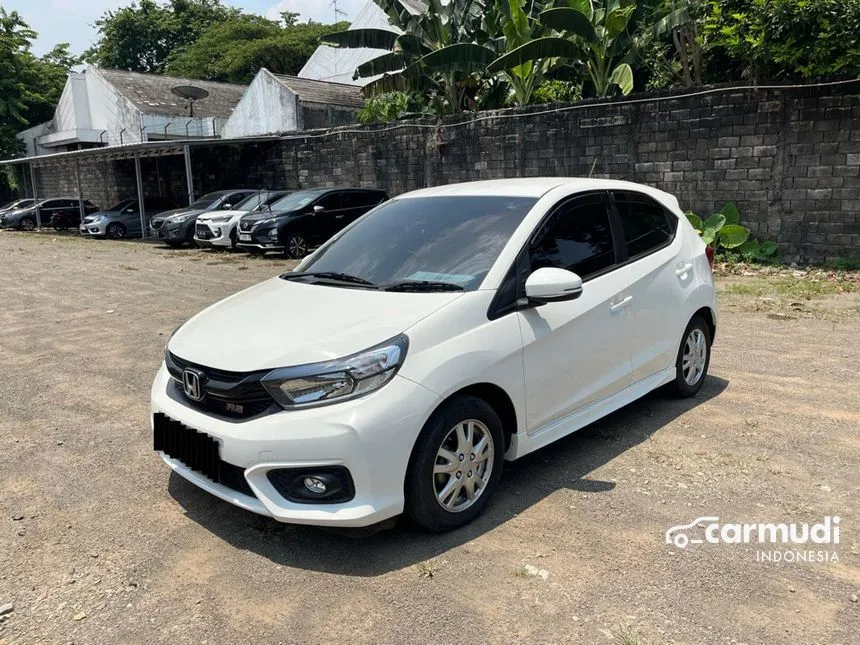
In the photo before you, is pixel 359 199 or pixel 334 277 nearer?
pixel 334 277

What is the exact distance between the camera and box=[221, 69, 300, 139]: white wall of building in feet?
89.0

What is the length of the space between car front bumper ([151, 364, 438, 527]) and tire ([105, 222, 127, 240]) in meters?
22.7

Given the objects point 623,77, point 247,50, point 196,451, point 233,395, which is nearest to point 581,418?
point 233,395

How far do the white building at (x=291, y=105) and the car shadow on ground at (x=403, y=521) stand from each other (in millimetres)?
24161

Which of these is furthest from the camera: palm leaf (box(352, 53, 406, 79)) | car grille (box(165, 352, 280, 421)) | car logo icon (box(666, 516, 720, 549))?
palm leaf (box(352, 53, 406, 79))

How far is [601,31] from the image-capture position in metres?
14.5

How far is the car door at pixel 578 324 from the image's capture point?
143 inches

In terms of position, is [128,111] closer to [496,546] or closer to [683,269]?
[683,269]

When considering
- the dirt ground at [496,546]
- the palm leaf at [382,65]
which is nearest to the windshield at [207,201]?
the palm leaf at [382,65]

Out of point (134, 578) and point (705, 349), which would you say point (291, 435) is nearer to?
point (134, 578)

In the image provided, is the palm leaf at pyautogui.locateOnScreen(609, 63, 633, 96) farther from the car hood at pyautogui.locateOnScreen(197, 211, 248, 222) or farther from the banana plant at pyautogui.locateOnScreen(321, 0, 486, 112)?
the car hood at pyautogui.locateOnScreen(197, 211, 248, 222)

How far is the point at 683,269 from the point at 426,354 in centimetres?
252

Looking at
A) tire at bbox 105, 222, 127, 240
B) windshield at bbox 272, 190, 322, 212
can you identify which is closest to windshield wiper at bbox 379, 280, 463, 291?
windshield at bbox 272, 190, 322, 212

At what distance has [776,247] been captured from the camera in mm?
11484
